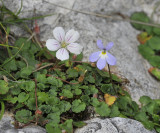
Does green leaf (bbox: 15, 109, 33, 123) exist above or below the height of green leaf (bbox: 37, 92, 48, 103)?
below

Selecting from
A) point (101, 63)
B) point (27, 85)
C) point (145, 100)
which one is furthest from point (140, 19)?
point (27, 85)

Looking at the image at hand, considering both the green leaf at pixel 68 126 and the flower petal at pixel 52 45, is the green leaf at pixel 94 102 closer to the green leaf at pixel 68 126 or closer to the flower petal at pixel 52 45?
the green leaf at pixel 68 126

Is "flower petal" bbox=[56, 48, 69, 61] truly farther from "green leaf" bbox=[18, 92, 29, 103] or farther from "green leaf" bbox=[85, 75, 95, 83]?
"green leaf" bbox=[18, 92, 29, 103]

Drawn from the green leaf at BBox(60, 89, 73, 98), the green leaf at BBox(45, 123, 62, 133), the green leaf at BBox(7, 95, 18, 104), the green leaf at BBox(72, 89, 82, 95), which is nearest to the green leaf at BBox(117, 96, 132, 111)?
the green leaf at BBox(72, 89, 82, 95)

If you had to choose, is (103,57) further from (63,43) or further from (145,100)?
(145,100)

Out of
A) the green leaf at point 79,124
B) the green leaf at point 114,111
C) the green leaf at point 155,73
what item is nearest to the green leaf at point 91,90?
the green leaf at point 114,111

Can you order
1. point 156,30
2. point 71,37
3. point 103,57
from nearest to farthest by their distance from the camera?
point 103,57 → point 71,37 → point 156,30
